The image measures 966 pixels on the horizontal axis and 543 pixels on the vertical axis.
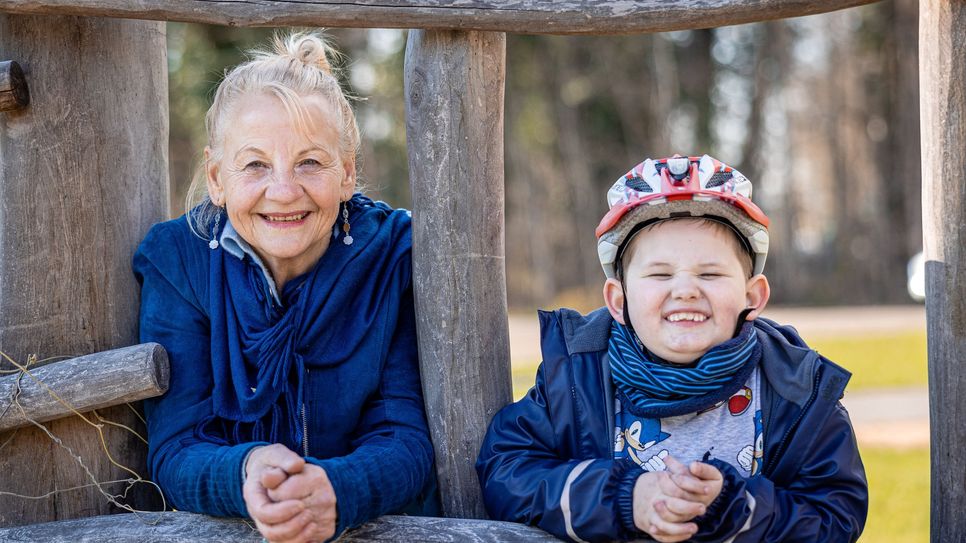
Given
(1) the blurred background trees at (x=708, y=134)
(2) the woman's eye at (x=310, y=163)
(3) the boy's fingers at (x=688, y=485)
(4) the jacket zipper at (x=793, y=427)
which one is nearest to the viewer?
(3) the boy's fingers at (x=688, y=485)

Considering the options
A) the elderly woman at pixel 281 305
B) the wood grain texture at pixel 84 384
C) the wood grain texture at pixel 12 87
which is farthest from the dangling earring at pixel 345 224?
the wood grain texture at pixel 12 87

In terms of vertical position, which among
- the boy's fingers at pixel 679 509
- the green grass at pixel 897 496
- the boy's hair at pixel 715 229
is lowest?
the green grass at pixel 897 496

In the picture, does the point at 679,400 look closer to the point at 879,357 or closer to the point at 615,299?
the point at 615,299

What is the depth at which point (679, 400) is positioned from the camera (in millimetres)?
2371

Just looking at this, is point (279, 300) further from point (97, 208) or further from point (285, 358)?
point (97, 208)

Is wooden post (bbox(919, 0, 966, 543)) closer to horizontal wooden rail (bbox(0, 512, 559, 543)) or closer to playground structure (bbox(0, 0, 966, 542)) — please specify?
playground structure (bbox(0, 0, 966, 542))

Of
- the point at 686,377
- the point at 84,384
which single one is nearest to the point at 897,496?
the point at 686,377

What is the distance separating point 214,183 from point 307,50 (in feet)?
1.51

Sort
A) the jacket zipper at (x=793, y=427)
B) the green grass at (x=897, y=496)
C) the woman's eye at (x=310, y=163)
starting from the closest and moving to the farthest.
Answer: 1. the jacket zipper at (x=793, y=427)
2. the woman's eye at (x=310, y=163)
3. the green grass at (x=897, y=496)

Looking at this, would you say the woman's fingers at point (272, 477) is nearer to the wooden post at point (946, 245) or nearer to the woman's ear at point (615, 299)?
the woman's ear at point (615, 299)

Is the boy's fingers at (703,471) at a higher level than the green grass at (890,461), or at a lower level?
higher

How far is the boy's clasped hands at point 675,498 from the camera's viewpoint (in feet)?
7.09

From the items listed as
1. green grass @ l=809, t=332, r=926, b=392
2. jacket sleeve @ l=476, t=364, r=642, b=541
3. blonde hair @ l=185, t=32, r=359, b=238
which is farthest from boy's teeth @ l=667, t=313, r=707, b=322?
green grass @ l=809, t=332, r=926, b=392

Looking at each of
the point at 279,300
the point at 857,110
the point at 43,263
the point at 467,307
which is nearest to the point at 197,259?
the point at 279,300
